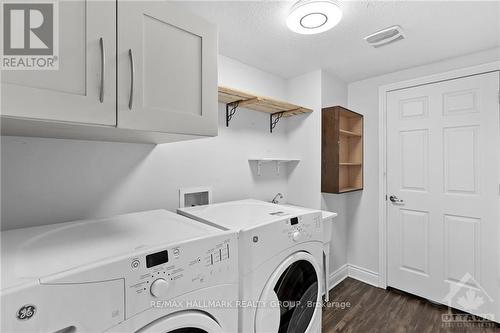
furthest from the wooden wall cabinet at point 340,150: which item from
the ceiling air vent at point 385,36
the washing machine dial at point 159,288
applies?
the washing machine dial at point 159,288

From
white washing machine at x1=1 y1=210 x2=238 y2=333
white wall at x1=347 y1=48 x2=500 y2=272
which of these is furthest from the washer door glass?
white wall at x1=347 y1=48 x2=500 y2=272

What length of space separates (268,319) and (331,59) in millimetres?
2117

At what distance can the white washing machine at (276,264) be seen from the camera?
1129mm

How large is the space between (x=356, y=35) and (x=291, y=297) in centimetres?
187

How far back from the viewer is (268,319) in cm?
120

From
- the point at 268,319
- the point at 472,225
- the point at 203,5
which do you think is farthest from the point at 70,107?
the point at 472,225

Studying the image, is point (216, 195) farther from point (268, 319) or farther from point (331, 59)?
point (331, 59)

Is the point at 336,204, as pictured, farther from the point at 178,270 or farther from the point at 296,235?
the point at 178,270

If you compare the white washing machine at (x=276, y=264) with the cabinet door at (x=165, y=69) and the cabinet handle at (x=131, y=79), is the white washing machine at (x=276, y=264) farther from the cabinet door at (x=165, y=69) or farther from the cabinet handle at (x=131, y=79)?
the cabinet handle at (x=131, y=79)

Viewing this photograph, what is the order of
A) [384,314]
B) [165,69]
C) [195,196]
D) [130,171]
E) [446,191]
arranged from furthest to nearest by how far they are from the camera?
[446,191] → [384,314] → [195,196] → [130,171] → [165,69]

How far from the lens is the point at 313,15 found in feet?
4.59

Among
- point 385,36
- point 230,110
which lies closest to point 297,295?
point 230,110

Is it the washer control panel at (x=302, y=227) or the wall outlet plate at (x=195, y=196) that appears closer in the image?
the washer control panel at (x=302, y=227)

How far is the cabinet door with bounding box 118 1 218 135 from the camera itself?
0.90 metres
